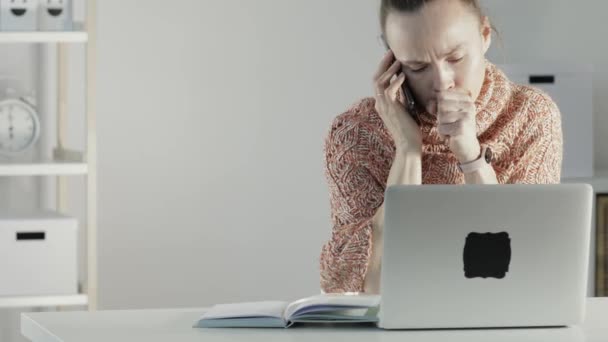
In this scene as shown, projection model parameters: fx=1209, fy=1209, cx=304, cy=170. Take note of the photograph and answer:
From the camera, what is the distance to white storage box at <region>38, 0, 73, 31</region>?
349 cm

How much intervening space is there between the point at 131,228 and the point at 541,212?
2479mm

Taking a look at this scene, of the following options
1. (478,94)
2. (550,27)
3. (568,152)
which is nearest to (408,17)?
(478,94)

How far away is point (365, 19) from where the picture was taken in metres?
4.22

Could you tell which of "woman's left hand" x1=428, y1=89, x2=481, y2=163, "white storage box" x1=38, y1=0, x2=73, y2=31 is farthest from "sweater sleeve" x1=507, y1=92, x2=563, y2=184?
"white storage box" x1=38, y1=0, x2=73, y2=31

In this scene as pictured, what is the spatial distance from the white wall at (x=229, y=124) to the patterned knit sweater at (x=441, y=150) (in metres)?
1.68

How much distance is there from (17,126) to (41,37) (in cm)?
29

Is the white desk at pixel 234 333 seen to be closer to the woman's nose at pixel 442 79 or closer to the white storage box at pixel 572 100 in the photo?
the woman's nose at pixel 442 79

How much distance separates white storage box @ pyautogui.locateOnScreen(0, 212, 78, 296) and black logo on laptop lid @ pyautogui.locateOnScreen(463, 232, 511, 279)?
1.97m

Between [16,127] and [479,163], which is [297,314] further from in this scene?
[16,127]

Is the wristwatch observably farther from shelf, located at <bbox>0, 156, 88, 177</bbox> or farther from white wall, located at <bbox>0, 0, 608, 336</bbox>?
white wall, located at <bbox>0, 0, 608, 336</bbox>

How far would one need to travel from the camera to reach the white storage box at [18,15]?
3.44 meters

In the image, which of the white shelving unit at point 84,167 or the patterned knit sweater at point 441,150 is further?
the white shelving unit at point 84,167

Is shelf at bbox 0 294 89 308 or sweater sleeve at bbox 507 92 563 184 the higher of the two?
sweater sleeve at bbox 507 92 563 184

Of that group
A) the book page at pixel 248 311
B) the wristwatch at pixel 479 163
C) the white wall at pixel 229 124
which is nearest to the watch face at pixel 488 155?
the wristwatch at pixel 479 163
